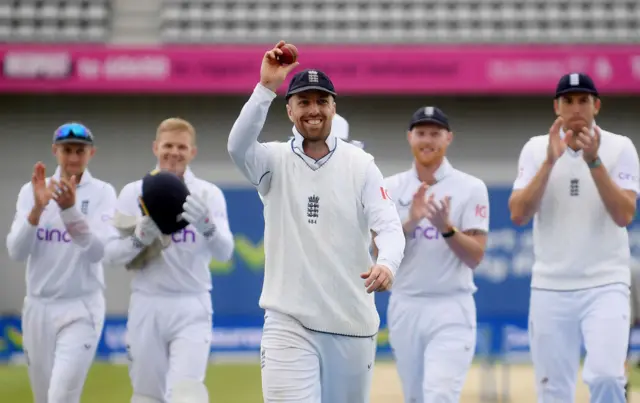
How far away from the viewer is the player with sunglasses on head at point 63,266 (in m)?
7.21

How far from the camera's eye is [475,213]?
720 centimetres

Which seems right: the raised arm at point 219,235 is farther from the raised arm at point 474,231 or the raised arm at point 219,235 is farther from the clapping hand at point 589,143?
the clapping hand at point 589,143

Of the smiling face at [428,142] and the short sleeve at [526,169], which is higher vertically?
the smiling face at [428,142]

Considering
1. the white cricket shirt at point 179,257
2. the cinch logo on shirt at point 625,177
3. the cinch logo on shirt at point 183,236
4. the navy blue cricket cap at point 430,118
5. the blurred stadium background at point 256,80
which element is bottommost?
the white cricket shirt at point 179,257

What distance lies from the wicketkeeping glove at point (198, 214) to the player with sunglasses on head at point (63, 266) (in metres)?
0.92

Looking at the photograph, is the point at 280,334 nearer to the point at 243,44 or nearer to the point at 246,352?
the point at 246,352

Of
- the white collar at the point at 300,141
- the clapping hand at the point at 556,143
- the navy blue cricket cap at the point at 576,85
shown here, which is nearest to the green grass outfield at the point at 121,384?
the clapping hand at the point at 556,143

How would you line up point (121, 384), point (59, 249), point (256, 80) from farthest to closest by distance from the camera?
point (256, 80)
point (121, 384)
point (59, 249)

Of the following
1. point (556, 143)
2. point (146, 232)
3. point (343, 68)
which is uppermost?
point (343, 68)

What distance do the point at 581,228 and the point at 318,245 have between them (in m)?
2.26

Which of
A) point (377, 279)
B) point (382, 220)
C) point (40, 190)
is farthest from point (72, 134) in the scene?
point (377, 279)

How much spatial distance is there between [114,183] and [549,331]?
11519 millimetres

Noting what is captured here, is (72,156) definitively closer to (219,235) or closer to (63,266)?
(63,266)

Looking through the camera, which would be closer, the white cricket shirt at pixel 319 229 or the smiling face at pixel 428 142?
the white cricket shirt at pixel 319 229
